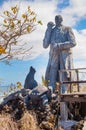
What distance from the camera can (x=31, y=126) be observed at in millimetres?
14039

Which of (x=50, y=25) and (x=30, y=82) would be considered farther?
(x=50, y=25)

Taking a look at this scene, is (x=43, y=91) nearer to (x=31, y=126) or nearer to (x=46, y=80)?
(x=46, y=80)

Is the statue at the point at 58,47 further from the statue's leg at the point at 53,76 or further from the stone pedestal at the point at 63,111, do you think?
the stone pedestal at the point at 63,111

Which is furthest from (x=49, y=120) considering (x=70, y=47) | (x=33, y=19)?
(x=33, y=19)

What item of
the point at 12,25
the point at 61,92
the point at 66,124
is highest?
the point at 12,25

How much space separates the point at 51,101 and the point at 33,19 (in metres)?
6.46

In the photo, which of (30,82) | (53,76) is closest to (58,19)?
(53,76)

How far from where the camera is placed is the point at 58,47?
670 inches

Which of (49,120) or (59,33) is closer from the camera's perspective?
(49,120)

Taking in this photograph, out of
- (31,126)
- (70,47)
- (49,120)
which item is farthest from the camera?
(70,47)

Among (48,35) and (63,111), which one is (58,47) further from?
(63,111)

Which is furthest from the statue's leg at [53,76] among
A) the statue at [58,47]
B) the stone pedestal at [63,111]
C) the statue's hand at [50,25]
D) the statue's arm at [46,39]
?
the statue's hand at [50,25]

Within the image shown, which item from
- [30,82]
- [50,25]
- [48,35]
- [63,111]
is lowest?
[63,111]

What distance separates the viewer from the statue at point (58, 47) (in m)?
17.1
